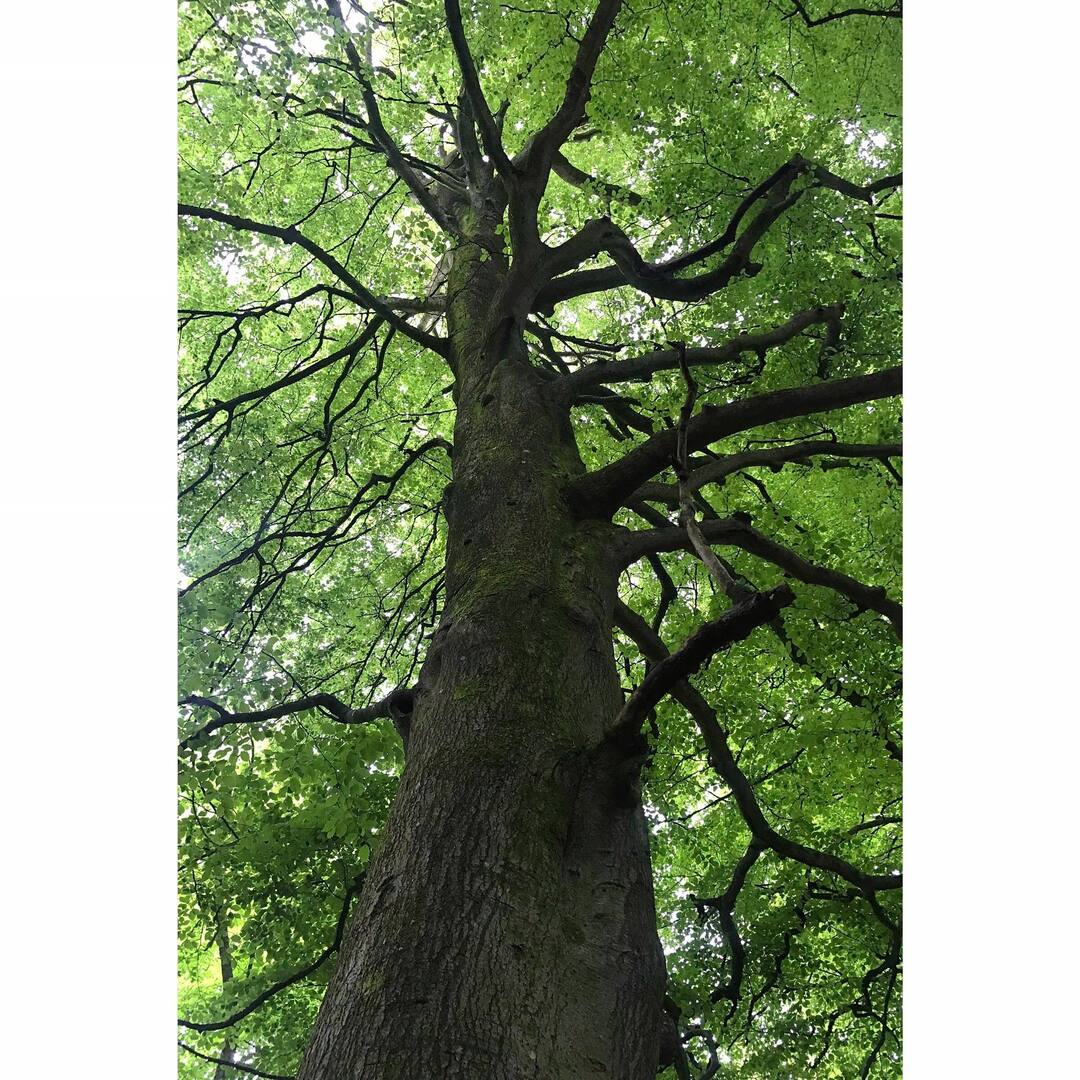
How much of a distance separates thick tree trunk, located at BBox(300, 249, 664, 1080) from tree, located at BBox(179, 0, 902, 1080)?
0.03ft

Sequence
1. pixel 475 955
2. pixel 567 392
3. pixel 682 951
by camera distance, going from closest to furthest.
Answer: pixel 475 955
pixel 567 392
pixel 682 951

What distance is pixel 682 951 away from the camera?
5.20 metres

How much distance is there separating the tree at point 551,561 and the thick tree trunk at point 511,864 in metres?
0.01

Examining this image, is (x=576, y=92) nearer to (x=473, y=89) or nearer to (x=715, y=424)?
(x=473, y=89)

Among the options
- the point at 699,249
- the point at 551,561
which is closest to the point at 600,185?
the point at 699,249

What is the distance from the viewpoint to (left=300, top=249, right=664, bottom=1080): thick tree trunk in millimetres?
1706

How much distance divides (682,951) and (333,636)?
3.82 m

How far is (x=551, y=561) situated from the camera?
304cm

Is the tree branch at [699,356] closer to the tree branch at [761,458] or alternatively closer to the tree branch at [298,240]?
the tree branch at [761,458]

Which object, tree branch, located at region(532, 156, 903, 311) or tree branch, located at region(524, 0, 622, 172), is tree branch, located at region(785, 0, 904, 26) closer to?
tree branch, located at region(532, 156, 903, 311)

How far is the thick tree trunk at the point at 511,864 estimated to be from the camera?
171 centimetres

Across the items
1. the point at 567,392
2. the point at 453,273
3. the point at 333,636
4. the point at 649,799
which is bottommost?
the point at 649,799

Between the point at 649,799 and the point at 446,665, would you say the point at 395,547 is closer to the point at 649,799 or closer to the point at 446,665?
the point at 649,799

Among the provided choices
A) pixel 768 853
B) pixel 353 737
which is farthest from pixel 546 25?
pixel 768 853
